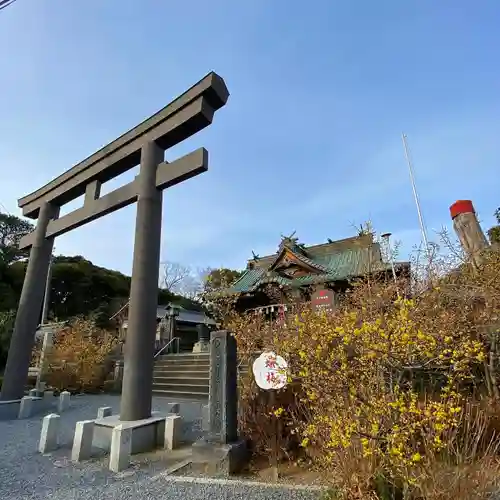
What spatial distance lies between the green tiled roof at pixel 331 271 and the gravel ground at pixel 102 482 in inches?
410

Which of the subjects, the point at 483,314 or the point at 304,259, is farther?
the point at 304,259

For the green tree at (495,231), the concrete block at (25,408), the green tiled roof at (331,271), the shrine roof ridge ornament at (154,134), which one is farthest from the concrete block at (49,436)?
the green tree at (495,231)

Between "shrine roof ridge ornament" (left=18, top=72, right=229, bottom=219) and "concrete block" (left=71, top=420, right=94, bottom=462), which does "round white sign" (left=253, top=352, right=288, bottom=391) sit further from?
"shrine roof ridge ornament" (left=18, top=72, right=229, bottom=219)

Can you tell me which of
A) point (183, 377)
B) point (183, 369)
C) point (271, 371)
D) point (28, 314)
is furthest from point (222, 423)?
point (183, 369)

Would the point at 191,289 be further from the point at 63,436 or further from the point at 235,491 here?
the point at 235,491

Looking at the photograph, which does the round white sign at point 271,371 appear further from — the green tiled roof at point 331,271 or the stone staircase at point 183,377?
the green tiled roof at point 331,271

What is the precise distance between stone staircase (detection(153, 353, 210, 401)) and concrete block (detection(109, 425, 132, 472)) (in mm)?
6471

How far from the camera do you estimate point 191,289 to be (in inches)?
1714

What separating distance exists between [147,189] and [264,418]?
3.85 m

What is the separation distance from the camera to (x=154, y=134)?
229 inches

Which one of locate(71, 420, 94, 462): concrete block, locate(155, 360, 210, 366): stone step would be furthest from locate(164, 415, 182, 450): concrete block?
locate(155, 360, 210, 366): stone step

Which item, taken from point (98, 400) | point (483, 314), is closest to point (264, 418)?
point (483, 314)

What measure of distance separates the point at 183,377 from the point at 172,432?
25.2 ft

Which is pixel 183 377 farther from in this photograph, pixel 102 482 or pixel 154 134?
pixel 154 134
